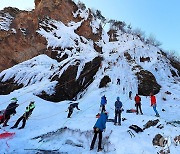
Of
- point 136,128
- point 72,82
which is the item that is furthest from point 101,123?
point 72,82

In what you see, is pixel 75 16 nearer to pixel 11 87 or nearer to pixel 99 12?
pixel 99 12

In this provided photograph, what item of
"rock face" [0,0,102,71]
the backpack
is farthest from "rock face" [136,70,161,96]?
"rock face" [0,0,102,71]

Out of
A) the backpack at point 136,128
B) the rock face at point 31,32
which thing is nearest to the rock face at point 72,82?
the rock face at point 31,32

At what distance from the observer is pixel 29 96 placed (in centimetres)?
2298

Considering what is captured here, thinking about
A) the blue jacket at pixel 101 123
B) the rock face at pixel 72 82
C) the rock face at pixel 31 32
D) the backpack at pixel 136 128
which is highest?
the rock face at pixel 31 32

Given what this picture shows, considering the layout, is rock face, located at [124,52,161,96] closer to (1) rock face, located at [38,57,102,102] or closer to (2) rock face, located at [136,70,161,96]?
(2) rock face, located at [136,70,161,96]

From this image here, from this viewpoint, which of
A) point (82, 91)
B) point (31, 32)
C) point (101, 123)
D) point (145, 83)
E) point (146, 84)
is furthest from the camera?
point (31, 32)

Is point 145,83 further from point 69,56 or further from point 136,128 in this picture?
point 136,128

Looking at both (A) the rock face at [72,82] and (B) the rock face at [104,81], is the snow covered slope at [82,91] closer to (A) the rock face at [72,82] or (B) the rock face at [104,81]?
(A) the rock face at [72,82]

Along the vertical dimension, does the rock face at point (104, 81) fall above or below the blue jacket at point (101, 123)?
above

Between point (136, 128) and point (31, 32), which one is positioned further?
point (31, 32)

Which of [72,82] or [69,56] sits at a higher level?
[69,56]

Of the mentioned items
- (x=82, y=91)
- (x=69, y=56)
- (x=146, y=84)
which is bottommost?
(x=82, y=91)

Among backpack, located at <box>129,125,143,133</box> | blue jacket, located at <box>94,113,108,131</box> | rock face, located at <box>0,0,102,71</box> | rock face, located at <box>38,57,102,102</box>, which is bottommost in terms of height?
blue jacket, located at <box>94,113,108,131</box>
